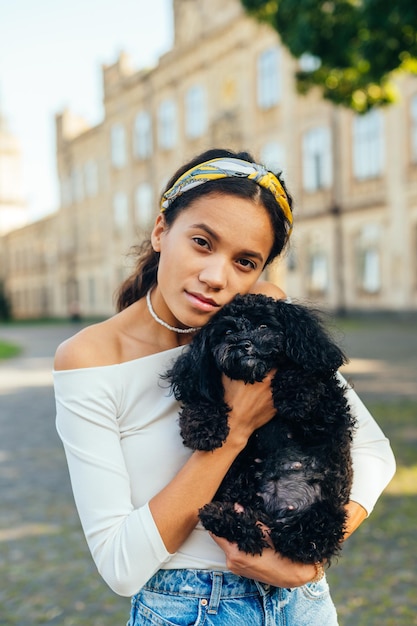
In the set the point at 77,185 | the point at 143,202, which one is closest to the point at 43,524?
the point at 143,202

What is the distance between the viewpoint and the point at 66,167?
155 ft

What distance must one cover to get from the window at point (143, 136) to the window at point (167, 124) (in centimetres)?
102

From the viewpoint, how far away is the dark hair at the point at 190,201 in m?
1.79

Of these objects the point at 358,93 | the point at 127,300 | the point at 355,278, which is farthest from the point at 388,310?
the point at 127,300

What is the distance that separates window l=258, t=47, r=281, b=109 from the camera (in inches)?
1111

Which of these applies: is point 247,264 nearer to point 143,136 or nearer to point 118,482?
point 118,482

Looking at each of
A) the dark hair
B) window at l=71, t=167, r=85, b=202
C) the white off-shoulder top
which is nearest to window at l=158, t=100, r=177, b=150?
window at l=71, t=167, r=85, b=202

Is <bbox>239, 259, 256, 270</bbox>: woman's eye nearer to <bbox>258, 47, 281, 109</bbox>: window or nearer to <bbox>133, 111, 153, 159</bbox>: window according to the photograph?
<bbox>258, 47, 281, 109</bbox>: window

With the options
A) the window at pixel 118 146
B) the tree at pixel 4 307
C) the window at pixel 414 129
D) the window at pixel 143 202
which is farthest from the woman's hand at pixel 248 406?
the tree at pixel 4 307

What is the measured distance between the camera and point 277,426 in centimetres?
183

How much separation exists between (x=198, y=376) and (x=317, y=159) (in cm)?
2695

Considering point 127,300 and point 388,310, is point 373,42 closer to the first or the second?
point 127,300

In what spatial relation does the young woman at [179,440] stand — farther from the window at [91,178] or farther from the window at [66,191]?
the window at [66,191]

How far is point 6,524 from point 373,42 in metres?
6.53
